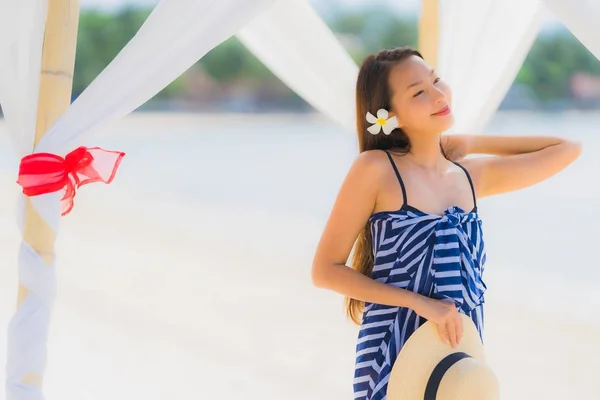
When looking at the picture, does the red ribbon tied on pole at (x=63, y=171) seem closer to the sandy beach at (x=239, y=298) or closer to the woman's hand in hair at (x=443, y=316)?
the woman's hand in hair at (x=443, y=316)

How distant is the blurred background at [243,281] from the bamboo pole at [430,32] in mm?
245

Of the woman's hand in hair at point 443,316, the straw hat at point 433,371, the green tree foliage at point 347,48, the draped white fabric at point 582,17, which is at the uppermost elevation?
the green tree foliage at point 347,48

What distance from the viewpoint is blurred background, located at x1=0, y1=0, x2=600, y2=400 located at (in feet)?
12.3

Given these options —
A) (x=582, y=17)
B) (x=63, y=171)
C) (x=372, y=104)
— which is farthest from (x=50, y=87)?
(x=582, y=17)

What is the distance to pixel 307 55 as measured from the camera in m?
2.53

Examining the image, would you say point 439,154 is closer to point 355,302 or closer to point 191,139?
point 355,302

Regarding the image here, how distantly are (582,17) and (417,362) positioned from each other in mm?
781

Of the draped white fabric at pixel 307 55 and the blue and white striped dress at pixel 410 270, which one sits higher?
the draped white fabric at pixel 307 55

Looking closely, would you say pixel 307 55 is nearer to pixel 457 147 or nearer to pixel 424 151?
pixel 457 147

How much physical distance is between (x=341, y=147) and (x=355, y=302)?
53.8 feet

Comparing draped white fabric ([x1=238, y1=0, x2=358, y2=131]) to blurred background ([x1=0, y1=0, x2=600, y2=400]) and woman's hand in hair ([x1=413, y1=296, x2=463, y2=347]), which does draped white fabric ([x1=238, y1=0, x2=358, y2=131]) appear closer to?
blurred background ([x1=0, y1=0, x2=600, y2=400])

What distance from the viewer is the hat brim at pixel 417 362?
1.64m

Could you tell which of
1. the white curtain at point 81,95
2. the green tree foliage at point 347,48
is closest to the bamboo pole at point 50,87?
the white curtain at point 81,95

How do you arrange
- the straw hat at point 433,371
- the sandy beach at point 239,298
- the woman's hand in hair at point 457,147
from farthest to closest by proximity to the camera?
the sandy beach at point 239,298, the woman's hand in hair at point 457,147, the straw hat at point 433,371
